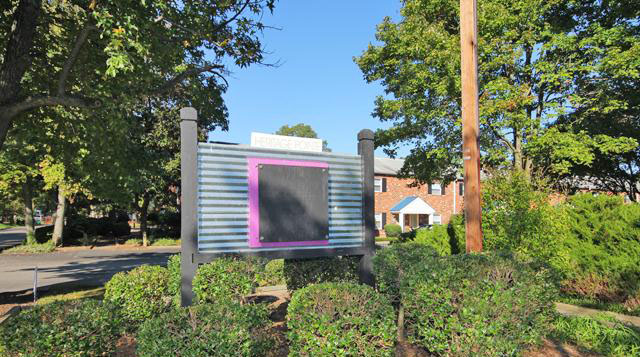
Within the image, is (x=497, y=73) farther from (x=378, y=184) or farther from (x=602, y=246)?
(x=378, y=184)

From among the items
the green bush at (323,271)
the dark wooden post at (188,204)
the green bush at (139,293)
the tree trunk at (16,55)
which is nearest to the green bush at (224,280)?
the dark wooden post at (188,204)

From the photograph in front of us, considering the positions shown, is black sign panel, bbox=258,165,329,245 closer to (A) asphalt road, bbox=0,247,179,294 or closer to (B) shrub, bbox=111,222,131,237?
(A) asphalt road, bbox=0,247,179,294

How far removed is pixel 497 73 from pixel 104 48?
1421cm

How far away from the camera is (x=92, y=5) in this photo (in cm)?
560

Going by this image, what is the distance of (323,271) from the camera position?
6512mm

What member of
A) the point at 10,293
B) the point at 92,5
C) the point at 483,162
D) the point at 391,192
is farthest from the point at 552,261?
the point at 391,192

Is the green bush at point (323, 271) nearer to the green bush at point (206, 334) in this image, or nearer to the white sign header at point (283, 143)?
the white sign header at point (283, 143)

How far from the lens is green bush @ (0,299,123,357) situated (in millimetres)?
3389

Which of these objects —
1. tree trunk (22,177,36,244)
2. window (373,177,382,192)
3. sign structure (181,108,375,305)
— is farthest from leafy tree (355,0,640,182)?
tree trunk (22,177,36,244)

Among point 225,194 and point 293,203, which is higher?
point 225,194

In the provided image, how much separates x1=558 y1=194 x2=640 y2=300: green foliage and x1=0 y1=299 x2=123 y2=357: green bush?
876 cm

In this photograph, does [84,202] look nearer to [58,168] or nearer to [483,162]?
[58,168]

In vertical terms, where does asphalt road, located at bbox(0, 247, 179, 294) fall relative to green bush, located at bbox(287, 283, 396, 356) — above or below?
below

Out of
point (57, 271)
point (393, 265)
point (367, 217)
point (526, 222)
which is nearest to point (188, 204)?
point (367, 217)
